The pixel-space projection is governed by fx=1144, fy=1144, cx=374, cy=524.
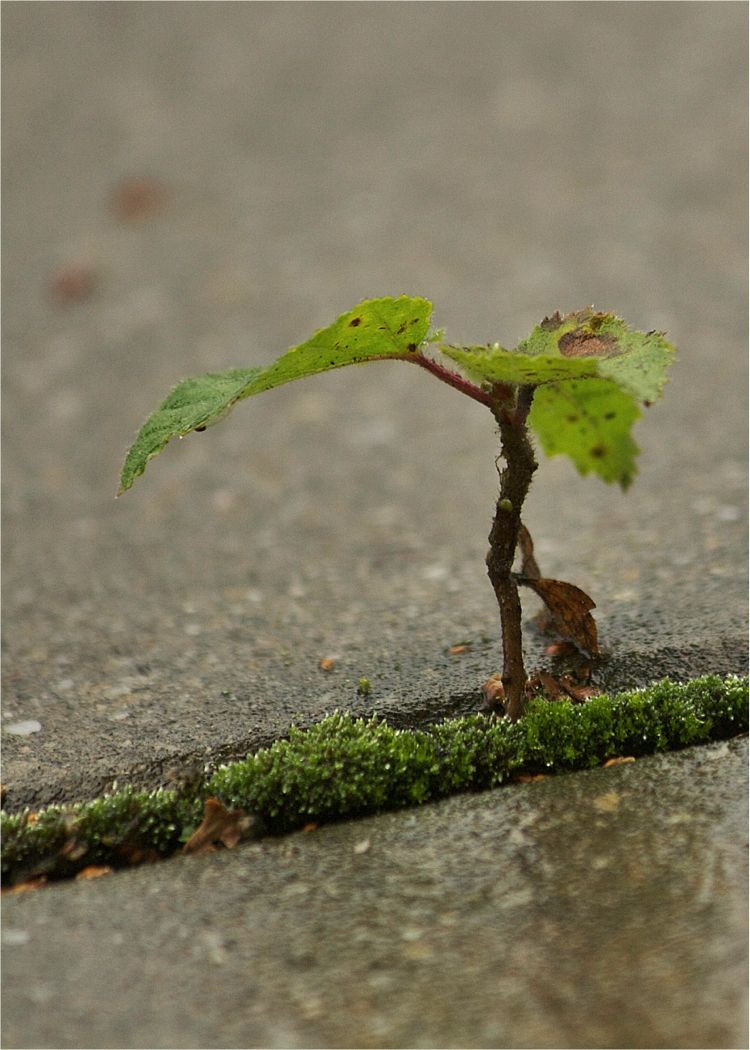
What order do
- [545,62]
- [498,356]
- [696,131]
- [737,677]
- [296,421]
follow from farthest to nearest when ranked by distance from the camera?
[545,62], [696,131], [296,421], [737,677], [498,356]

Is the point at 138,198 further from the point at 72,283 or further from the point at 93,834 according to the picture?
the point at 93,834

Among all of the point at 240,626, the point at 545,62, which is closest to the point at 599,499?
the point at 240,626

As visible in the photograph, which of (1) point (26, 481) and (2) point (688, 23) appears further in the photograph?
(2) point (688, 23)

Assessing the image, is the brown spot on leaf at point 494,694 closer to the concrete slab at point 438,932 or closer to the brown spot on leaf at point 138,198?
the concrete slab at point 438,932

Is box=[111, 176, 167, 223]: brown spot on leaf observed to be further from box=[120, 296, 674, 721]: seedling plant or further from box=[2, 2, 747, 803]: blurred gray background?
box=[120, 296, 674, 721]: seedling plant

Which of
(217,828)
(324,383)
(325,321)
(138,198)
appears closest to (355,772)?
(217,828)

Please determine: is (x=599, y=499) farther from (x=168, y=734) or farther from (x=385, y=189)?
(x=385, y=189)
